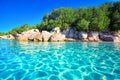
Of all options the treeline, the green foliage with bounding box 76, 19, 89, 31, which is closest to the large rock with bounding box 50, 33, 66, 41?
the treeline

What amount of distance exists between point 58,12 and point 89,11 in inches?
545

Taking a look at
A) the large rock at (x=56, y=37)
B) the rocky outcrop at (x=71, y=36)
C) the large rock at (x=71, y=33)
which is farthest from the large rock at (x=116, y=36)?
the large rock at (x=56, y=37)

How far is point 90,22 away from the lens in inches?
1722

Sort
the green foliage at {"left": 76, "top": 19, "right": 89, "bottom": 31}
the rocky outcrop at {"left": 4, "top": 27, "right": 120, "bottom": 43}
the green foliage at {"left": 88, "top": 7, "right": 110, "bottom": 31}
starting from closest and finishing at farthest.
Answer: the rocky outcrop at {"left": 4, "top": 27, "right": 120, "bottom": 43}, the green foliage at {"left": 88, "top": 7, "right": 110, "bottom": 31}, the green foliage at {"left": 76, "top": 19, "right": 89, "bottom": 31}

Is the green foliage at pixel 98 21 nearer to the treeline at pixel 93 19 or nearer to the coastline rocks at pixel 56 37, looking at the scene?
the treeline at pixel 93 19

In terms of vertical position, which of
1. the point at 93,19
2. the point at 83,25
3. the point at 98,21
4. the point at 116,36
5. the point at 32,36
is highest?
the point at 93,19

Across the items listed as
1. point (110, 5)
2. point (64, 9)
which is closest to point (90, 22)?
point (110, 5)

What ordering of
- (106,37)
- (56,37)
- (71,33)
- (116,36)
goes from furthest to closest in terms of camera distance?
(71,33), (106,37), (56,37), (116,36)

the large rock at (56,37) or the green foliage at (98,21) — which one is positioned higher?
the green foliage at (98,21)

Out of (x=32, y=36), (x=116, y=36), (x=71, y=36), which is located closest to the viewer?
(x=116, y=36)

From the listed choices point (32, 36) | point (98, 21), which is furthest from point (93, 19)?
point (32, 36)

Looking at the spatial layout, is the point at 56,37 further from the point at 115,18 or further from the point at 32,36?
the point at 115,18

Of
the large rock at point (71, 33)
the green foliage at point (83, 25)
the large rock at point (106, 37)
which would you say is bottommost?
the large rock at point (106, 37)

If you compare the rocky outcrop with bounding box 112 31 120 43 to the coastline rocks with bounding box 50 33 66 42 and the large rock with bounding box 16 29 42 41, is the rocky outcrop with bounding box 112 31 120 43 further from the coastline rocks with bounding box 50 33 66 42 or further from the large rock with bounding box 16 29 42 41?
the large rock with bounding box 16 29 42 41
